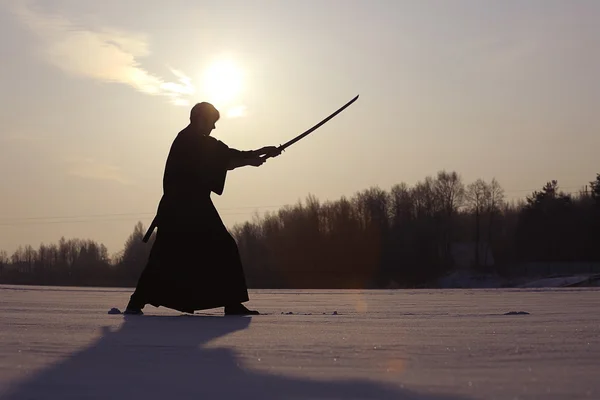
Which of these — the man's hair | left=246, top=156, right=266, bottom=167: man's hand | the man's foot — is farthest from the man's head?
the man's foot

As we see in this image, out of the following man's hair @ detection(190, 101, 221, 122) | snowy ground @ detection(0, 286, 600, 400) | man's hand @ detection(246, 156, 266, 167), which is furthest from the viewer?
man's hand @ detection(246, 156, 266, 167)

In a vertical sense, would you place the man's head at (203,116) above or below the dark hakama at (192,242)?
above

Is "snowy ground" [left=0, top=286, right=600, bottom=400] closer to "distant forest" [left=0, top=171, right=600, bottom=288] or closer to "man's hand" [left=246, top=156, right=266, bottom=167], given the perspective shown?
"man's hand" [left=246, top=156, right=266, bottom=167]

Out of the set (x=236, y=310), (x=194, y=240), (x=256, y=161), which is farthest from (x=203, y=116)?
(x=236, y=310)

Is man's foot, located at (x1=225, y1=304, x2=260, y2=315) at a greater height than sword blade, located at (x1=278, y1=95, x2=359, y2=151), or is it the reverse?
sword blade, located at (x1=278, y1=95, x2=359, y2=151)

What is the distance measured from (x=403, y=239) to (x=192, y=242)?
55151mm

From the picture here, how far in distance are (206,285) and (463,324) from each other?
259 centimetres

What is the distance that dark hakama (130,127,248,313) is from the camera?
19.8 ft

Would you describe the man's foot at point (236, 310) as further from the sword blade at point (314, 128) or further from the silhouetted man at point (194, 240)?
the sword blade at point (314, 128)

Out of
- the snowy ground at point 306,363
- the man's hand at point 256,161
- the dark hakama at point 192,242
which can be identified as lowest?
the snowy ground at point 306,363

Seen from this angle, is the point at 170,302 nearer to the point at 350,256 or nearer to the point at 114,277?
the point at 114,277

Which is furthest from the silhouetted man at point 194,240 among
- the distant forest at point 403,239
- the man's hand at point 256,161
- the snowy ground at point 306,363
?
the distant forest at point 403,239

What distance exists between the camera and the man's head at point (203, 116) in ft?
20.9

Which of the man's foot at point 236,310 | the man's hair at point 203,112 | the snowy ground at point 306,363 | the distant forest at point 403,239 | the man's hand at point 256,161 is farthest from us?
the distant forest at point 403,239
